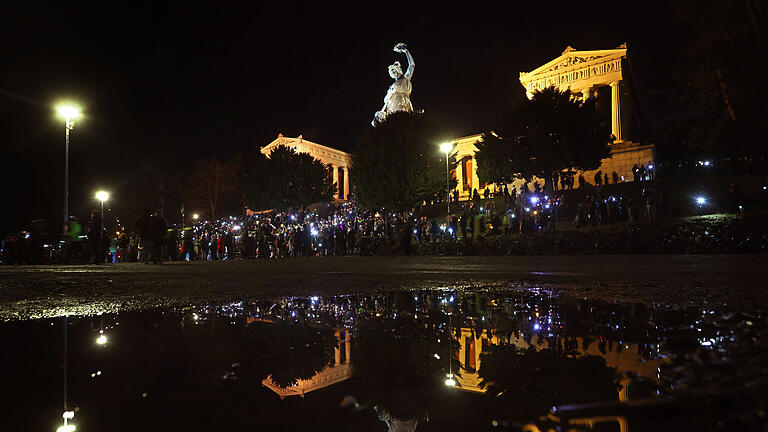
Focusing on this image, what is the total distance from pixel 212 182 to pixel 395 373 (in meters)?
71.7

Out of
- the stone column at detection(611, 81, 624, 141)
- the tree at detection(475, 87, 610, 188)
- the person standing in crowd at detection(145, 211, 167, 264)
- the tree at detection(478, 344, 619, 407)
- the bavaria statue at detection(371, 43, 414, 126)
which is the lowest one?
the tree at detection(478, 344, 619, 407)

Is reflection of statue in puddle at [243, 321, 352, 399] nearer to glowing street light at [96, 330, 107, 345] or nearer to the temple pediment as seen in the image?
glowing street light at [96, 330, 107, 345]

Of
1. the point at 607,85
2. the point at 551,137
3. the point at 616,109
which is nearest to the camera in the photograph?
the point at 551,137

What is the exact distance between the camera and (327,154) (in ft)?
269

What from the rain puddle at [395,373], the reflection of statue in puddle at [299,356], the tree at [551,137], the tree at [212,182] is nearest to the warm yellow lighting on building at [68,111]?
the rain puddle at [395,373]

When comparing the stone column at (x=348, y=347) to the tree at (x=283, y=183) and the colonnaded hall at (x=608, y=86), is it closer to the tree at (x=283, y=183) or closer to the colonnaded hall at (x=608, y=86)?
the colonnaded hall at (x=608, y=86)

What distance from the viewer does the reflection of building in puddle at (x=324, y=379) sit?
1203mm

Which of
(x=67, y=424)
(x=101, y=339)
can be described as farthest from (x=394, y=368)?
(x=101, y=339)

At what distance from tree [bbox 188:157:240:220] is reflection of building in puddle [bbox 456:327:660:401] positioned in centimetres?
6932

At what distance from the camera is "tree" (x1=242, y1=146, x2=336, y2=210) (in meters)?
58.4

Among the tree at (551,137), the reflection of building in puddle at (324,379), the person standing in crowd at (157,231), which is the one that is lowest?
the reflection of building in puddle at (324,379)

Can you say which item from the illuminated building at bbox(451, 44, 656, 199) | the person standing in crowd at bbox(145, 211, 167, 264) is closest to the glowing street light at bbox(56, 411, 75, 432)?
the person standing in crowd at bbox(145, 211, 167, 264)

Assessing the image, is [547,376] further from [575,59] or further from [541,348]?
[575,59]

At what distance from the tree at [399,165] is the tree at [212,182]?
111 feet
